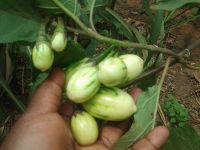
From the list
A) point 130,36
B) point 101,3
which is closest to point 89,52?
point 130,36

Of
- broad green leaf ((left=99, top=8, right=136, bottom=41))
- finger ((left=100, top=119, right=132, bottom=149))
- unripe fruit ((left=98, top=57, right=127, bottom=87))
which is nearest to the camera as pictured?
unripe fruit ((left=98, top=57, right=127, bottom=87))

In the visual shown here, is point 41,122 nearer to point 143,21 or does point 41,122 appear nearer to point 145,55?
point 145,55

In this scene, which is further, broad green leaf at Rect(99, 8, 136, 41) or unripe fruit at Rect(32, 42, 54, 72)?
broad green leaf at Rect(99, 8, 136, 41)

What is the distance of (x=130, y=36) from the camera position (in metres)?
1.14

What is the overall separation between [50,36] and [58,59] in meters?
0.05

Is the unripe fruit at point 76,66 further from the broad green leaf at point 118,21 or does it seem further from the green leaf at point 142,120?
the broad green leaf at point 118,21

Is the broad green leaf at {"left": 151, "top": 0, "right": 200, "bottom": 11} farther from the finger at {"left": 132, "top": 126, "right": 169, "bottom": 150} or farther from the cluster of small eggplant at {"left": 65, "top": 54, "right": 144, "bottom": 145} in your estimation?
the finger at {"left": 132, "top": 126, "right": 169, "bottom": 150}

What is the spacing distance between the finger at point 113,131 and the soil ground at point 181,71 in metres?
0.61

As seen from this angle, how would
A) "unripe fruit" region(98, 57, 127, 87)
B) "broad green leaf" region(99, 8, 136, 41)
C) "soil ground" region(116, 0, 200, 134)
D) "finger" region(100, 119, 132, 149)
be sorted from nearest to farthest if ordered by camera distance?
"unripe fruit" region(98, 57, 127, 87)
"finger" region(100, 119, 132, 149)
"broad green leaf" region(99, 8, 136, 41)
"soil ground" region(116, 0, 200, 134)

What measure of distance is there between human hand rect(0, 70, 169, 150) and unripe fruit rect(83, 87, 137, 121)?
6cm

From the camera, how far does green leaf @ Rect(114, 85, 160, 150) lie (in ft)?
2.85

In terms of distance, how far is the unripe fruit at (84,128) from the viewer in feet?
2.84

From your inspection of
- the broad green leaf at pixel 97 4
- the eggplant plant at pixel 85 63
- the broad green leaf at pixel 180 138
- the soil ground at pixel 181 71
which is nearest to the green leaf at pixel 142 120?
the eggplant plant at pixel 85 63

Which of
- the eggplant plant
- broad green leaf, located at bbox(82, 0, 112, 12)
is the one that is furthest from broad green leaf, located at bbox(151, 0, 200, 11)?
broad green leaf, located at bbox(82, 0, 112, 12)
